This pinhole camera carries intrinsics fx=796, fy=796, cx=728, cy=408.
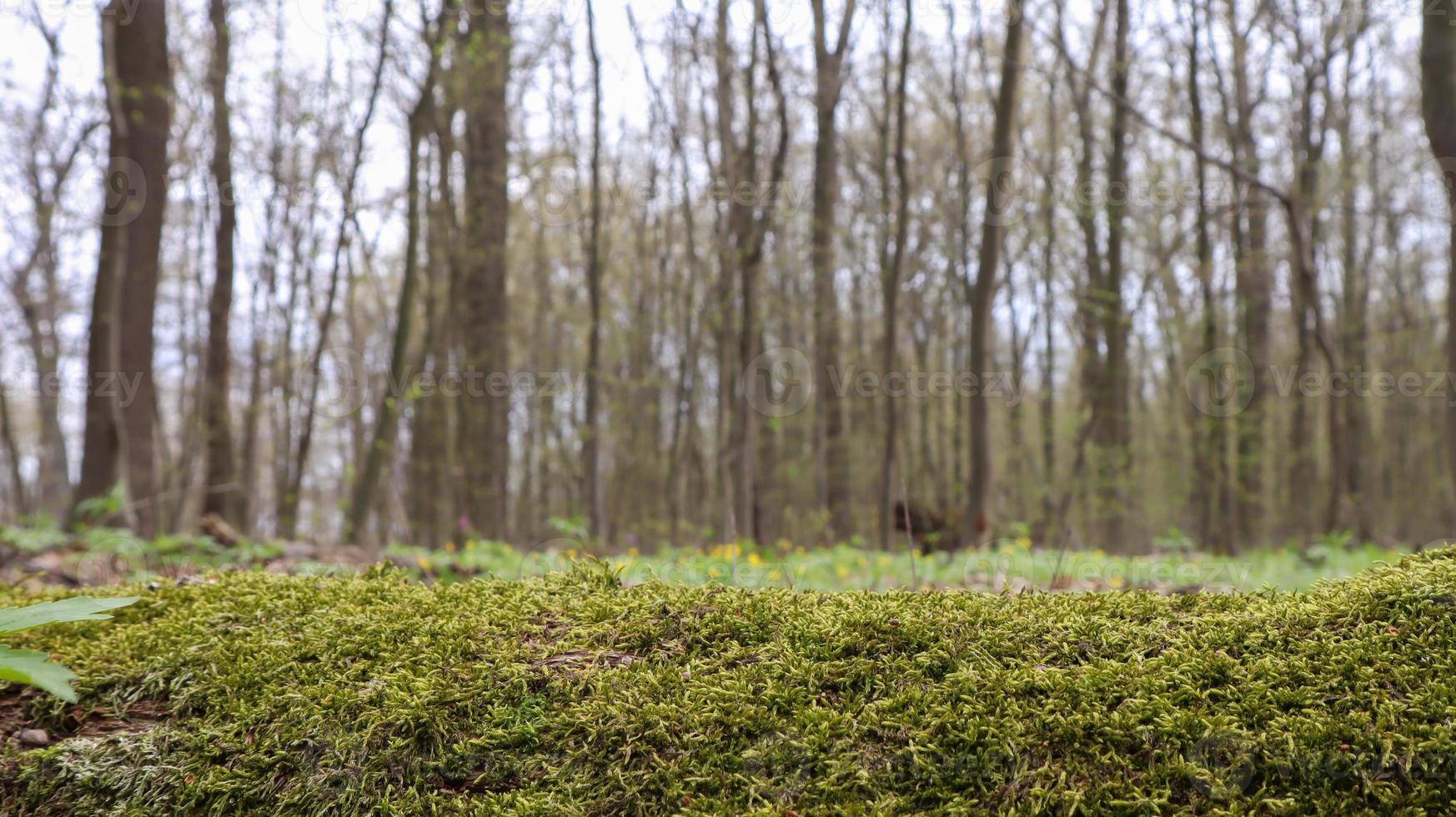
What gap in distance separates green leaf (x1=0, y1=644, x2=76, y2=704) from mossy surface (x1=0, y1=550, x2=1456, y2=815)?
236 millimetres

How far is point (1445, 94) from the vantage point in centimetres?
391

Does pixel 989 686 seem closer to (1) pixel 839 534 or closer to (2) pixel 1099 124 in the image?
(1) pixel 839 534

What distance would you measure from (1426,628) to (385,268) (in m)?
25.8

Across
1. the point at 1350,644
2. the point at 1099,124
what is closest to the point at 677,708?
the point at 1350,644

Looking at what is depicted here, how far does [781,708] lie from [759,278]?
7.53 meters

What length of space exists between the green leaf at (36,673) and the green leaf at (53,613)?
0.08 metres

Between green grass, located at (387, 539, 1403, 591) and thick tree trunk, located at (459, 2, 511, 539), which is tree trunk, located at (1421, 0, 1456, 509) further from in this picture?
thick tree trunk, located at (459, 2, 511, 539)

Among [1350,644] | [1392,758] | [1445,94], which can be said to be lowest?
[1392,758]

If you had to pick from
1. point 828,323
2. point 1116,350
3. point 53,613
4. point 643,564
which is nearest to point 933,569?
point 643,564

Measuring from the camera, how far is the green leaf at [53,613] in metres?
1.51

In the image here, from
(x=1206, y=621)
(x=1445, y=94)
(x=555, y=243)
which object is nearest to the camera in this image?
(x=1206, y=621)

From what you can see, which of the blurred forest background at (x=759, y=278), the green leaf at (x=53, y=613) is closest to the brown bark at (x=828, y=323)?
the blurred forest background at (x=759, y=278)

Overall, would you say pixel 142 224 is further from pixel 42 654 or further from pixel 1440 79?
pixel 1440 79

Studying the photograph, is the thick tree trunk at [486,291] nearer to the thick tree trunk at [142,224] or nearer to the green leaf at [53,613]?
the thick tree trunk at [142,224]
